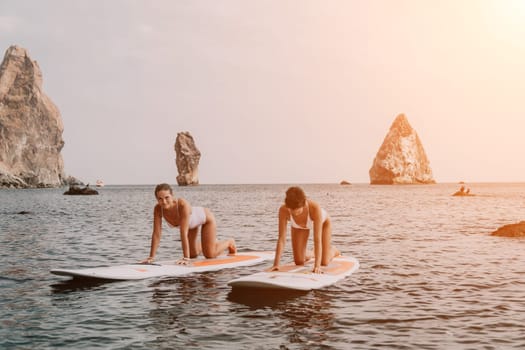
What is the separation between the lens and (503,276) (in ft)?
48.8

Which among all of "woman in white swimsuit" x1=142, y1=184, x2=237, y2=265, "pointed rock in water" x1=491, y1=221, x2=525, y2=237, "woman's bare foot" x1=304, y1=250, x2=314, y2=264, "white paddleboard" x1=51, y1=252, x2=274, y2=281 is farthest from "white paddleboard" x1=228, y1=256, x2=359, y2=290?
"pointed rock in water" x1=491, y1=221, x2=525, y2=237

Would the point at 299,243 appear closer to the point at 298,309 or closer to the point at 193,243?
the point at 298,309

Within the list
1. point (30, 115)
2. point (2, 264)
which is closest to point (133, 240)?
point (2, 264)

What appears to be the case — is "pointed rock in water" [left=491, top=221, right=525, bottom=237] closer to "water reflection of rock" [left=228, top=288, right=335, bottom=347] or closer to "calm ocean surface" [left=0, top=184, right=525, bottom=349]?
"calm ocean surface" [left=0, top=184, right=525, bottom=349]

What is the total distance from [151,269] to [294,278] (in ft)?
13.6

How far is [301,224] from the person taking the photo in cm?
1265

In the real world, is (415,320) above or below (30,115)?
below

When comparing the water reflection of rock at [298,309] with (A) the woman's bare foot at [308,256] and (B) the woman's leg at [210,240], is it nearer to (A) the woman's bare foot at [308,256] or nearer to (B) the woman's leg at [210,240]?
(A) the woman's bare foot at [308,256]

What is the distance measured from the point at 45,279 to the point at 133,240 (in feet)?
39.0

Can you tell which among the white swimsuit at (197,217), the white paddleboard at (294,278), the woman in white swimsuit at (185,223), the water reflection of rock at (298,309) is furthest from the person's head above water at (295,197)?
the white swimsuit at (197,217)

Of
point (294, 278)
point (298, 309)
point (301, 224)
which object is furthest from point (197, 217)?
point (298, 309)

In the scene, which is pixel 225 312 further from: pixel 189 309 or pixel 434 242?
pixel 434 242

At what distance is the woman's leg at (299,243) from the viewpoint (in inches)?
514

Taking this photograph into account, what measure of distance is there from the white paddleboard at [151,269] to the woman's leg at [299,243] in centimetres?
275
